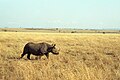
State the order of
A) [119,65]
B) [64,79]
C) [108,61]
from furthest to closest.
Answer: [108,61] → [119,65] → [64,79]

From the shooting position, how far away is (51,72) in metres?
9.80

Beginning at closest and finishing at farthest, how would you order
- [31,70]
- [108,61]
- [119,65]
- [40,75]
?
1. [40,75]
2. [31,70]
3. [119,65]
4. [108,61]

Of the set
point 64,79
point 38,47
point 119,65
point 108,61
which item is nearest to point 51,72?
point 64,79

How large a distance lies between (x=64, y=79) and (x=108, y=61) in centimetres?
620

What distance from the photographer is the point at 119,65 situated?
42.3 ft

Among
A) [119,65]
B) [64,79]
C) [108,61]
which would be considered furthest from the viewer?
[108,61]

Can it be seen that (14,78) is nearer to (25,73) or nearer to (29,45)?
(25,73)

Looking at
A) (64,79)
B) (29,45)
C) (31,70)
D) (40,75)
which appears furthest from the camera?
(29,45)

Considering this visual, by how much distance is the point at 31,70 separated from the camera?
9.74 meters

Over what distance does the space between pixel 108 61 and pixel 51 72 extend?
5248mm

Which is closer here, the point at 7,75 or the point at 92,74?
the point at 92,74

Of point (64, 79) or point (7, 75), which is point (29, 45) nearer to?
point (7, 75)

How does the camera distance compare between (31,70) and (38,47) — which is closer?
(31,70)

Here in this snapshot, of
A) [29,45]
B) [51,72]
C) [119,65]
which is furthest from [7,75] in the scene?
[29,45]
